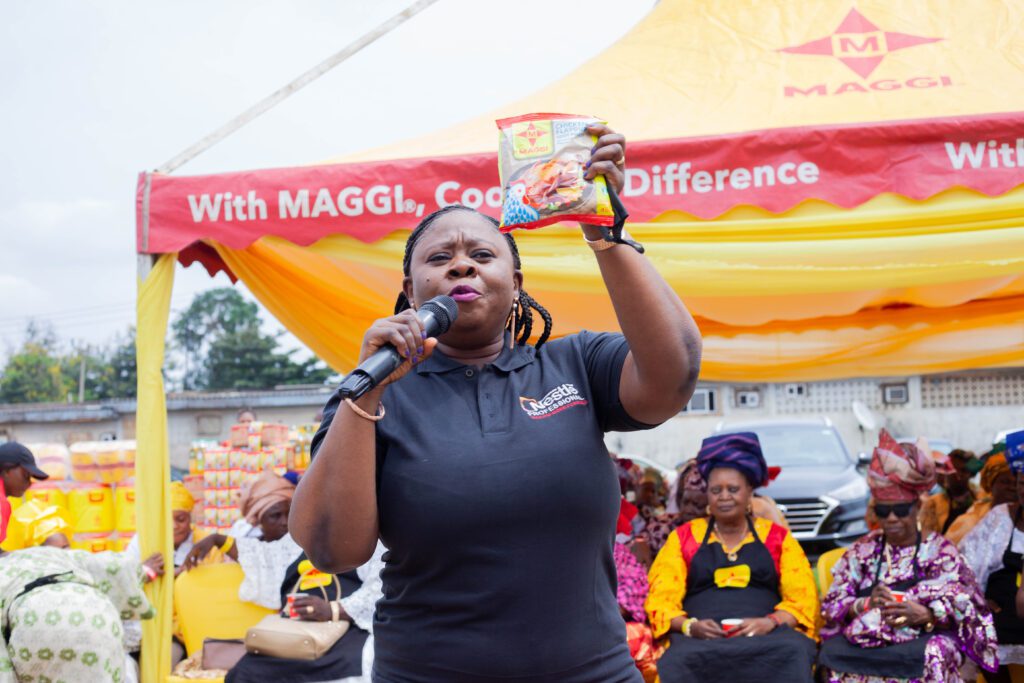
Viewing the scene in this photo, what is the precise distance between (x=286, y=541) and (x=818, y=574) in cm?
277

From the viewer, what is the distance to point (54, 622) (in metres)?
3.57

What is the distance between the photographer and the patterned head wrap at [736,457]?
500cm

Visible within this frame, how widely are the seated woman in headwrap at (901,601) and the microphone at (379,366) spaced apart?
11.3ft

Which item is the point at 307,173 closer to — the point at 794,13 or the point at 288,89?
the point at 288,89

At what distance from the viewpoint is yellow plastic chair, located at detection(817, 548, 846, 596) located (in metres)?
5.11

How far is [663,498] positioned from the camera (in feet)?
22.9

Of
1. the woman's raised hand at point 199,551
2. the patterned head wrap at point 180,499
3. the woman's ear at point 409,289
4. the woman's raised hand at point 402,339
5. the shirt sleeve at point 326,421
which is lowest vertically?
the woman's raised hand at point 199,551

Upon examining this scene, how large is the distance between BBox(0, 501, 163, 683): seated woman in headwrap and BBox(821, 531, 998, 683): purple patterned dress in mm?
3088

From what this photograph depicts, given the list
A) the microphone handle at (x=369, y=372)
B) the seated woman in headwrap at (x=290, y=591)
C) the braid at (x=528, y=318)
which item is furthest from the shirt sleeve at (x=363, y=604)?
the microphone handle at (x=369, y=372)

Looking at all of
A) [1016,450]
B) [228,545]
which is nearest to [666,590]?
[1016,450]

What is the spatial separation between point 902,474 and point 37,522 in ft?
12.6

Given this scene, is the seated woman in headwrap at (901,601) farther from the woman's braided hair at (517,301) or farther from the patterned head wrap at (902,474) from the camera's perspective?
the woman's braided hair at (517,301)

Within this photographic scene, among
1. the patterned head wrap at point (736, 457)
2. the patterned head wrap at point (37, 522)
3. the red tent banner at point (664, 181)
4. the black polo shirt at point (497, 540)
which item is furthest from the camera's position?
the patterned head wrap at point (736, 457)

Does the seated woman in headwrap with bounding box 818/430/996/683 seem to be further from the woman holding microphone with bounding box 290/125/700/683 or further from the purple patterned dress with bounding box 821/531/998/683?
the woman holding microphone with bounding box 290/125/700/683
